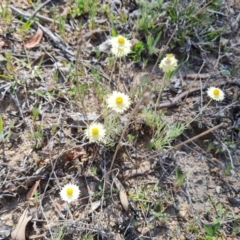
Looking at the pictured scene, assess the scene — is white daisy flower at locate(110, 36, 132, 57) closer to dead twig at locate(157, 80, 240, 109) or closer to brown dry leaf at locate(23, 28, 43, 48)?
dead twig at locate(157, 80, 240, 109)

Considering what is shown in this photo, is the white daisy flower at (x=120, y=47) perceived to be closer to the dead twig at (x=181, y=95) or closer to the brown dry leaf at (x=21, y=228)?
the dead twig at (x=181, y=95)

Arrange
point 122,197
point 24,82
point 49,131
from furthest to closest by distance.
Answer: point 24,82, point 49,131, point 122,197

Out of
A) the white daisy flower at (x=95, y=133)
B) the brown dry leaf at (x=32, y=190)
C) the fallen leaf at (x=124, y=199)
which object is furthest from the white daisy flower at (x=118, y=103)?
the brown dry leaf at (x=32, y=190)

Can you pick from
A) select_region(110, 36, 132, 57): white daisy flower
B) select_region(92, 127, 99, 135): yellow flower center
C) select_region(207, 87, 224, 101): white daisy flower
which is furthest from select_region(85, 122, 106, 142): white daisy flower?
select_region(207, 87, 224, 101): white daisy flower

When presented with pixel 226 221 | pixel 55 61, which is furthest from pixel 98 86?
pixel 226 221

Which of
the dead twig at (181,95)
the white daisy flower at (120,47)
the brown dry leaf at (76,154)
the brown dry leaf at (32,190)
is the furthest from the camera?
the dead twig at (181,95)

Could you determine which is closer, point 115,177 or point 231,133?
point 115,177

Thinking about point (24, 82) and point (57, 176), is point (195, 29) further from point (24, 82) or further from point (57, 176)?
point (57, 176)
